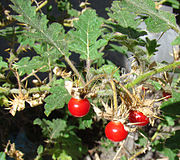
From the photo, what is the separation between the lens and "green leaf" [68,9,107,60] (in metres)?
1.11

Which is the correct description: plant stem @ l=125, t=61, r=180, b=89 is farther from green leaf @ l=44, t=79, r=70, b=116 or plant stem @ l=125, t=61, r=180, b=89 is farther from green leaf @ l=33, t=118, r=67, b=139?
green leaf @ l=33, t=118, r=67, b=139

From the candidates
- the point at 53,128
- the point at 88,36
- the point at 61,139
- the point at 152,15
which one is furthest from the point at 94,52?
the point at 61,139

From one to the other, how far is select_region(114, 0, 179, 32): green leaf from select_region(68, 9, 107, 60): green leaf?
0.23 metres

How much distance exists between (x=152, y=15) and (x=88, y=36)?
367 millimetres

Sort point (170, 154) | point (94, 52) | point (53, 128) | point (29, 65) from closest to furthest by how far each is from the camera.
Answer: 1. point (94, 52)
2. point (29, 65)
3. point (170, 154)
4. point (53, 128)

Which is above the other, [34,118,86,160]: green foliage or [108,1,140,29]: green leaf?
[108,1,140,29]: green leaf

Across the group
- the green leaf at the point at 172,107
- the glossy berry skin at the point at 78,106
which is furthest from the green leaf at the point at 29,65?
the green leaf at the point at 172,107

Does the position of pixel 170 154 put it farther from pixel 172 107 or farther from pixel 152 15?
pixel 152 15

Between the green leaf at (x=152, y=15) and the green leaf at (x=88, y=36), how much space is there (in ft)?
0.77

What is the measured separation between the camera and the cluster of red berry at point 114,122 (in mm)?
943

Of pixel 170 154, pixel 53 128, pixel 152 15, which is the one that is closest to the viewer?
pixel 152 15

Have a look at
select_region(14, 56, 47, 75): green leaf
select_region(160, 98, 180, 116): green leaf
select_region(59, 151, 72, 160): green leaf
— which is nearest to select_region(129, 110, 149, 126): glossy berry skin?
select_region(160, 98, 180, 116): green leaf

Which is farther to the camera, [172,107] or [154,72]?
[172,107]

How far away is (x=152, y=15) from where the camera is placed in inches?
35.4
